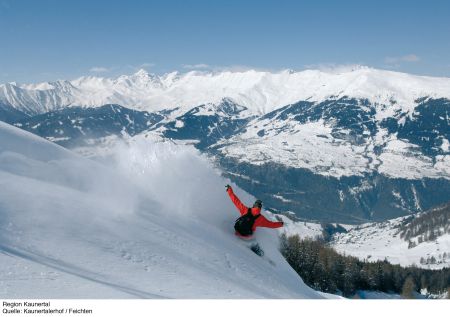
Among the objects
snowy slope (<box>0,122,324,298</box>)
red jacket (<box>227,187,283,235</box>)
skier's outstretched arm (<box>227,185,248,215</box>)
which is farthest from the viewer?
skier's outstretched arm (<box>227,185,248,215</box>)

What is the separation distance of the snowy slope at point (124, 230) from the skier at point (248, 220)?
2.41 feet

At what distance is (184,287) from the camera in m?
16.2

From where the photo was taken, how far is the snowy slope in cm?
1426

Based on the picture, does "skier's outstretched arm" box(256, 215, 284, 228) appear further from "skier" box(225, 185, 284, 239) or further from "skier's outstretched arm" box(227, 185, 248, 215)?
"skier's outstretched arm" box(227, 185, 248, 215)

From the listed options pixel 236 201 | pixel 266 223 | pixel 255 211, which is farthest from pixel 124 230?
pixel 266 223

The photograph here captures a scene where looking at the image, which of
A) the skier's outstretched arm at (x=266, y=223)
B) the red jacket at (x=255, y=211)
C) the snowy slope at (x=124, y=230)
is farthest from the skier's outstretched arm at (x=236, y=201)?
the snowy slope at (x=124, y=230)

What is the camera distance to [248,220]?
84.1 ft

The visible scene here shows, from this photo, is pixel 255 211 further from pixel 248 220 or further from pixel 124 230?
pixel 124 230

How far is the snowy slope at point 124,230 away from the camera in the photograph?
561 inches

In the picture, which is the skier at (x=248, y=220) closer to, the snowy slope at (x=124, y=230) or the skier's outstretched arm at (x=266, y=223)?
the skier's outstretched arm at (x=266, y=223)

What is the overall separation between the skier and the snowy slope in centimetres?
73

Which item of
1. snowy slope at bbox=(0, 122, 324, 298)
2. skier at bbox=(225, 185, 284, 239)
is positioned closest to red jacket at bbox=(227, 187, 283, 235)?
skier at bbox=(225, 185, 284, 239)
